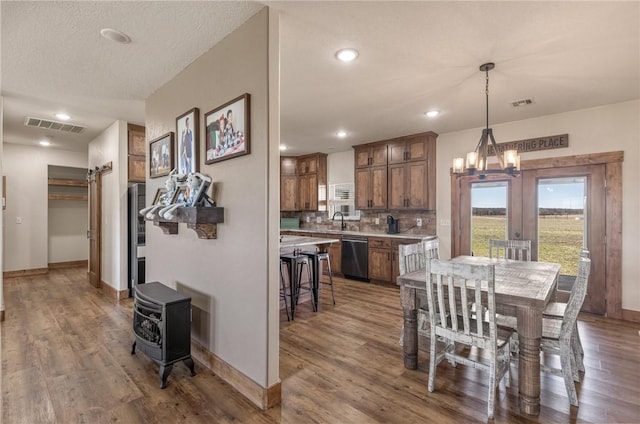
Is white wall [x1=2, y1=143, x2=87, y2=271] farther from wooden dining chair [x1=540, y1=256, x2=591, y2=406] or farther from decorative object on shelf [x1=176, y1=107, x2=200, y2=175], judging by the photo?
wooden dining chair [x1=540, y1=256, x2=591, y2=406]

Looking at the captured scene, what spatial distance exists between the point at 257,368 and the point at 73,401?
1272 mm

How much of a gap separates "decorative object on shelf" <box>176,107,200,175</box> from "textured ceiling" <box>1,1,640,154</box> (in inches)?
19.1

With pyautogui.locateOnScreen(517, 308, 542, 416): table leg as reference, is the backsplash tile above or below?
above

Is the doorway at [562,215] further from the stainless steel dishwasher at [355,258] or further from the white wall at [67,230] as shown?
the white wall at [67,230]

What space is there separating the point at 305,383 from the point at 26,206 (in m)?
7.02

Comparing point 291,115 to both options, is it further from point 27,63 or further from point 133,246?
point 133,246

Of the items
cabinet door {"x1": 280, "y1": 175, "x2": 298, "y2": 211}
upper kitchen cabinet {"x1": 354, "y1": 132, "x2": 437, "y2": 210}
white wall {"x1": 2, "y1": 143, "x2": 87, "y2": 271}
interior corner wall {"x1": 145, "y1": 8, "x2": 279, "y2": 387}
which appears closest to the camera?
interior corner wall {"x1": 145, "y1": 8, "x2": 279, "y2": 387}

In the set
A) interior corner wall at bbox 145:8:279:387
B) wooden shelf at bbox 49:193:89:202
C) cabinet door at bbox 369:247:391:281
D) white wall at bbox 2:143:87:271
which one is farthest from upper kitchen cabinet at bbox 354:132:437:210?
white wall at bbox 2:143:87:271

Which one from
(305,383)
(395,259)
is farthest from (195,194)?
(395,259)

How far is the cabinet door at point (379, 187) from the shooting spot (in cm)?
577

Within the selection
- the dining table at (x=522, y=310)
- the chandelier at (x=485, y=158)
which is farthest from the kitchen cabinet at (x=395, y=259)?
the dining table at (x=522, y=310)

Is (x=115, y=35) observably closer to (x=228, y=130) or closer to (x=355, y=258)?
(x=228, y=130)

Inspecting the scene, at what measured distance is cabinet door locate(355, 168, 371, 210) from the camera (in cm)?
601

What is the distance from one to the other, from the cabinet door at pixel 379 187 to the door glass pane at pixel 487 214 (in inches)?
58.9
